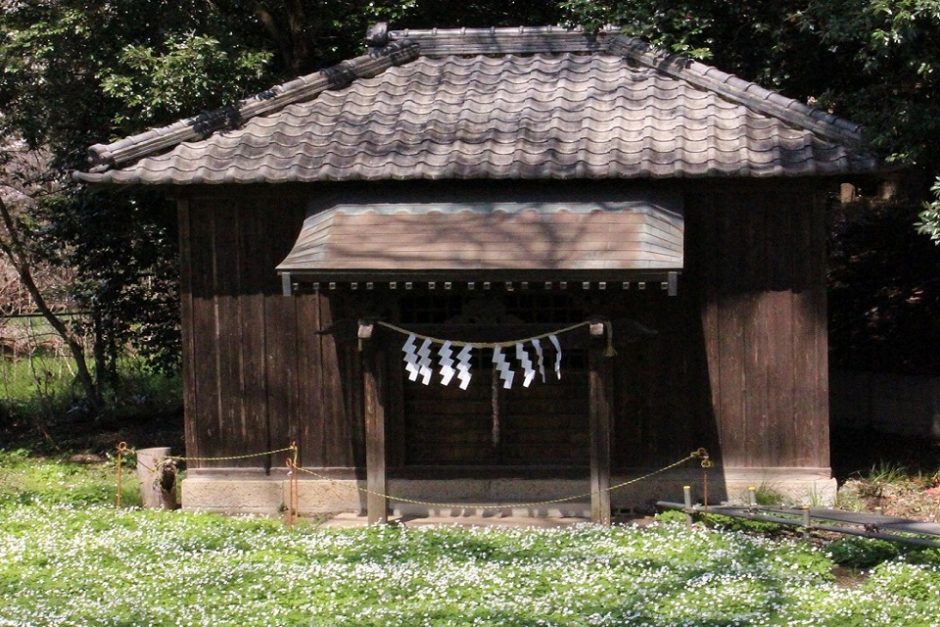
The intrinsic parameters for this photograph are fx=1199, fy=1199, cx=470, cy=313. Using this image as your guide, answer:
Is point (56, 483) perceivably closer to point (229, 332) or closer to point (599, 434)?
point (229, 332)

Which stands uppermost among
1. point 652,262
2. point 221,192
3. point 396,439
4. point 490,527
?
point 221,192

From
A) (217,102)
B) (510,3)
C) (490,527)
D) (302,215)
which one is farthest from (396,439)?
(510,3)

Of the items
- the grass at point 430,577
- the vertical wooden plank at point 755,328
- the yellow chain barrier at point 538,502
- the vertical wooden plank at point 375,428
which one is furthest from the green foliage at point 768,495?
the vertical wooden plank at point 375,428

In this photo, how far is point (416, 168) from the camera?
12547 millimetres

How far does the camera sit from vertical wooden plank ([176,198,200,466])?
13.4m

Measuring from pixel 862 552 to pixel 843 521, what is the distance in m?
0.47

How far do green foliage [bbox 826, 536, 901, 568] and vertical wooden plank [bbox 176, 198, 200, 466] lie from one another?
699 centimetres

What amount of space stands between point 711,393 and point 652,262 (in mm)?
2225

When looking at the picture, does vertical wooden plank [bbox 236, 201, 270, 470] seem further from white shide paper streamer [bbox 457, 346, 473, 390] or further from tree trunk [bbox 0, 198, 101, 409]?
tree trunk [bbox 0, 198, 101, 409]

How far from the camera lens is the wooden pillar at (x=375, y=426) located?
12328mm

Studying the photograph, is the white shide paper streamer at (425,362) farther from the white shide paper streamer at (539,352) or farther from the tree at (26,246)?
the tree at (26,246)

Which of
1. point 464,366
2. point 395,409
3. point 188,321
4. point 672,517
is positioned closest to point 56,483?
point 188,321

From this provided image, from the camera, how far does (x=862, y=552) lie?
1048 centimetres

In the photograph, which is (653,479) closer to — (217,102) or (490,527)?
(490,527)
